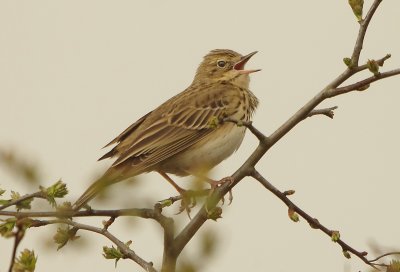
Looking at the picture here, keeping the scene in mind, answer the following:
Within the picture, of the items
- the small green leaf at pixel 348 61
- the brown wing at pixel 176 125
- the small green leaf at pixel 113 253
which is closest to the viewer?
the small green leaf at pixel 348 61

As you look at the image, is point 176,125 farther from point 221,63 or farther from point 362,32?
point 362,32

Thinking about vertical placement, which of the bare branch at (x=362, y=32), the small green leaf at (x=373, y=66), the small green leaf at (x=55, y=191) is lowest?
the small green leaf at (x=55, y=191)

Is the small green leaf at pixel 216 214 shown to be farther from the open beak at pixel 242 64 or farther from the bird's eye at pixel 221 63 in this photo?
the bird's eye at pixel 221 63

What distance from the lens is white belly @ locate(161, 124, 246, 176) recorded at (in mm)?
7168

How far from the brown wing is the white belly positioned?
84 millimetres

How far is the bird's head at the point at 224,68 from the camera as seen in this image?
873 centimetres

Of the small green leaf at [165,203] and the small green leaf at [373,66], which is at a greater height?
the small green leaf at [373,66]

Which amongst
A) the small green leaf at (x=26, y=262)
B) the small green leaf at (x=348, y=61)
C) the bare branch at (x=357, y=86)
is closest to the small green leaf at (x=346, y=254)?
the bare branch at (x=357, y=86)

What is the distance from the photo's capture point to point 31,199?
3490 millimetres

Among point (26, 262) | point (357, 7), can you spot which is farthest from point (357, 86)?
point (26, 262)

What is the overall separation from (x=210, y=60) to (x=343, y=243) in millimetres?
5127

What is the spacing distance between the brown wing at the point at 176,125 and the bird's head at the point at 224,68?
0.65ft

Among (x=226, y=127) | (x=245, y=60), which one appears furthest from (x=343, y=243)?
(x=245, y=60)

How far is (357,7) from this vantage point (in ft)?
13.9
